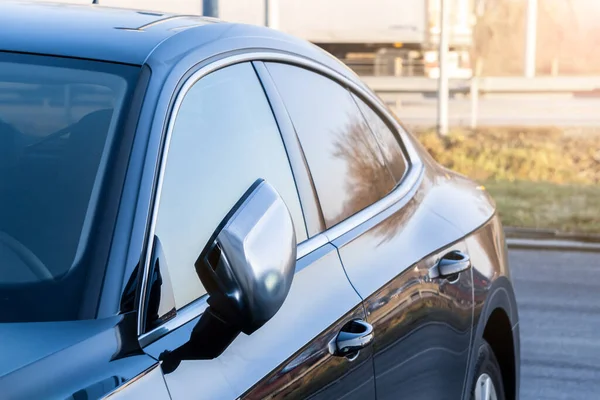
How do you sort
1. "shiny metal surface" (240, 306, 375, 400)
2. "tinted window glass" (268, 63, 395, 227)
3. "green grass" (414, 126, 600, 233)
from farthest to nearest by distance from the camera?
"green grass" (414, 126, 600, 233), "tinted window glass" (268, 63, 395, 227), "shiny metal surface" (240, 306, 375, 400)

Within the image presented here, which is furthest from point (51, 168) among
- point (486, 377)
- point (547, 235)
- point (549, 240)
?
point (547, 235)

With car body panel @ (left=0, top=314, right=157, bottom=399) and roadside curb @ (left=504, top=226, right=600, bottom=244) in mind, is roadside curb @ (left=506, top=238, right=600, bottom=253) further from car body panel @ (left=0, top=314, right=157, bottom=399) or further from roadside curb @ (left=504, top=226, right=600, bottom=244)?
car body panel @ (left=0, top=314, right=157, bottom=399)

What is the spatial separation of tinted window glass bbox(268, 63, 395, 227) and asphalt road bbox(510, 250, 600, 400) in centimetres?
286

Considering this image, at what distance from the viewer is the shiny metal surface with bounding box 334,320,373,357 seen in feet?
8.36

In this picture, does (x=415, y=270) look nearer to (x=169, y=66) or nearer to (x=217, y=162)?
(x=217, y=162)

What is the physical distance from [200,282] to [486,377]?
1790mm

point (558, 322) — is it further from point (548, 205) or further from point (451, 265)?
point (548, 205)

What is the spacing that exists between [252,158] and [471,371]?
4.32ft

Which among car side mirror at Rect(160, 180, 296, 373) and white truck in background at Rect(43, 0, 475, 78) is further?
white truck in background at Rect(43, 0, 475, 78)

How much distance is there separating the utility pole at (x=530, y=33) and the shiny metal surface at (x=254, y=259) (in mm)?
19097

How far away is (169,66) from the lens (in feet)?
7.84

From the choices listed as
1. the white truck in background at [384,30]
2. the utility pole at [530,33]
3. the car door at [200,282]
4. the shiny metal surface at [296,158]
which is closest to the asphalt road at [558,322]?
the shiny metal surface at [296,158]

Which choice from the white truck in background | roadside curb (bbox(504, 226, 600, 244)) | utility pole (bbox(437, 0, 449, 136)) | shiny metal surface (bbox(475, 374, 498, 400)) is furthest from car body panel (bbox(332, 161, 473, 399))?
the white truck in background

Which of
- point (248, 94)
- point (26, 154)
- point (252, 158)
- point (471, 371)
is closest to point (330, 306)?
point (252, 158)
